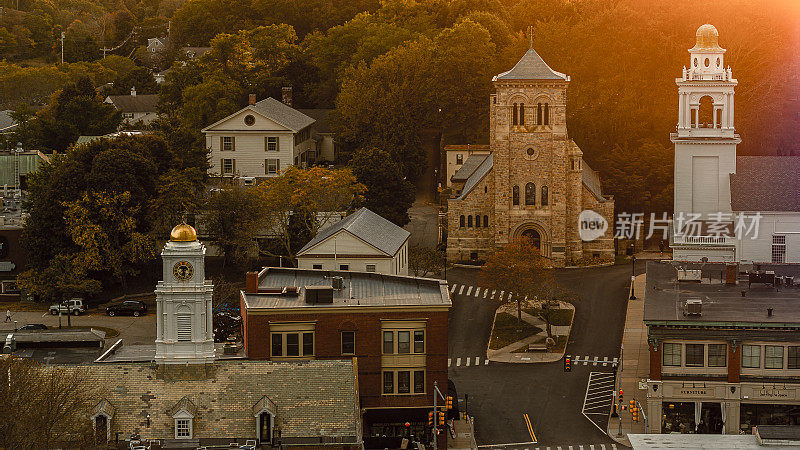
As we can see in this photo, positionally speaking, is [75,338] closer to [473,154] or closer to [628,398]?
[628,398]

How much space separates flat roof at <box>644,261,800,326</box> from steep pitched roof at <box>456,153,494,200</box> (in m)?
31.9

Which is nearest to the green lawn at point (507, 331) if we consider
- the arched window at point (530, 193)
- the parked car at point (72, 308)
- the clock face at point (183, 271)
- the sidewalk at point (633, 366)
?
the sidewalk at point (633, 366)

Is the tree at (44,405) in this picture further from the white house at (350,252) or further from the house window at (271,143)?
the house window at (271,143)

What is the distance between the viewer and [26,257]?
144 m

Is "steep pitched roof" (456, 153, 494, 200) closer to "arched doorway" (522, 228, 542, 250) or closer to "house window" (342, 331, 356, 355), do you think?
"arched doorway" (522, 228, 542, 250)

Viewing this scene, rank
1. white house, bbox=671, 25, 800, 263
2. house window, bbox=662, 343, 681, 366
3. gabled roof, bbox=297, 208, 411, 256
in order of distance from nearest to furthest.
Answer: house window, bbox=662, 343, 681, 366
gabled roof, bbox=297, 208, 411, 256
white house, bbox=671, 25, 800, 263

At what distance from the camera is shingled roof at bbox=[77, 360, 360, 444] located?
87.7 metres

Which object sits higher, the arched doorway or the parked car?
the arched doorway

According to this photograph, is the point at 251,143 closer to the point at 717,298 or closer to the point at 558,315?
the point at 558,315

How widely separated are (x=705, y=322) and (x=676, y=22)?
86322 mm

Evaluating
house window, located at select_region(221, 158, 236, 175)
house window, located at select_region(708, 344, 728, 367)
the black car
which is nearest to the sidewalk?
house window, located at select_region(708, 344, 728, 367)

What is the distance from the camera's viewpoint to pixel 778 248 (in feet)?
436

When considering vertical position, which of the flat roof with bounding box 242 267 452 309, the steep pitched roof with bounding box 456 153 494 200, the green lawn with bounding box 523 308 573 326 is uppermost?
the steep pitched roof with bounding box 456 153 494 200

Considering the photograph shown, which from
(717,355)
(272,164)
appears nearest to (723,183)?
(717,355)
